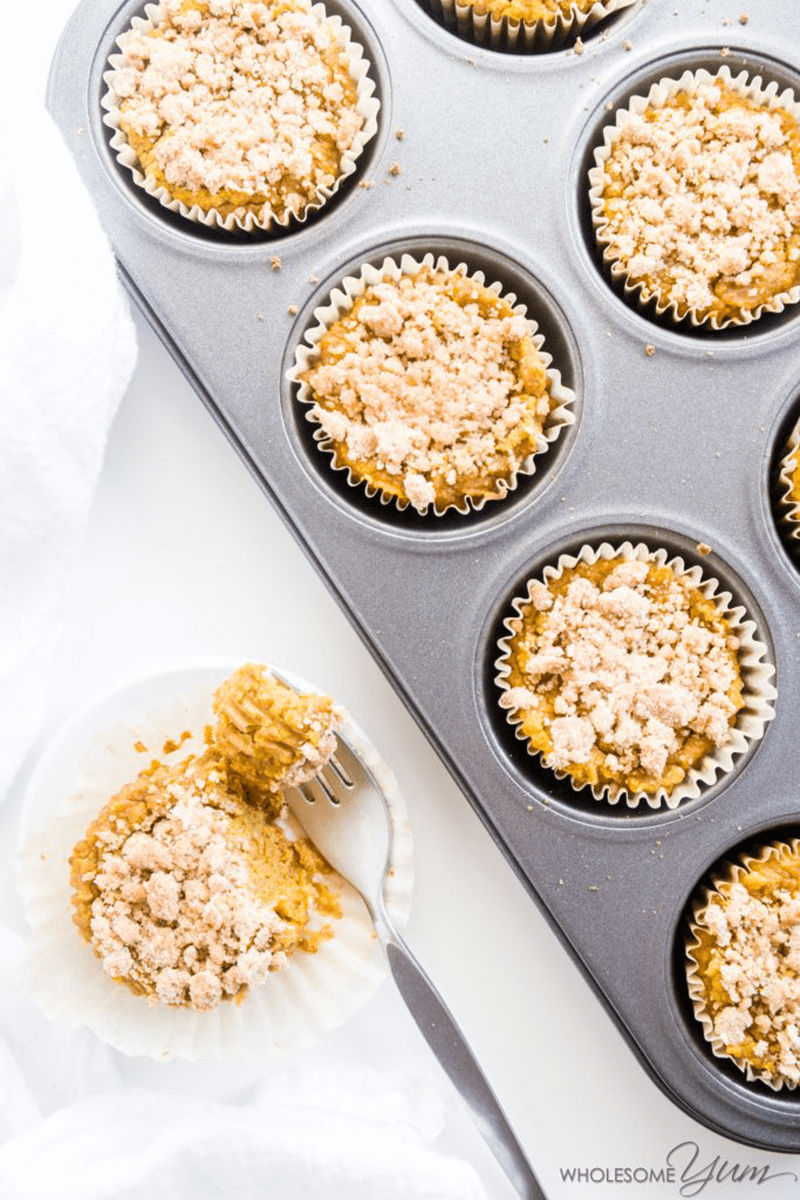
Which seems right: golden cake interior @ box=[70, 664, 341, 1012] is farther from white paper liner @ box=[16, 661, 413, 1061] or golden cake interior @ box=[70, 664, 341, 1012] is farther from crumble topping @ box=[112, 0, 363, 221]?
crumble topping @ box=[112, 0, 363, 221]

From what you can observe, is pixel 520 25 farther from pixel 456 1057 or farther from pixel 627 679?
pixel 456 1057

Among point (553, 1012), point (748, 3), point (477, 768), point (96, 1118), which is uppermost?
point (748, 3)

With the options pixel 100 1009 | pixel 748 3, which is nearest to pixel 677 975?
pixel 100 1009

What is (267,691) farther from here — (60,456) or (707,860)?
(707,860)

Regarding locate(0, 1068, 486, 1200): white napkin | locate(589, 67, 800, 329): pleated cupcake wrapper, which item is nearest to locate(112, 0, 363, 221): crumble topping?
locate(589, 67, 800, 329): pleated cupcake wrapper

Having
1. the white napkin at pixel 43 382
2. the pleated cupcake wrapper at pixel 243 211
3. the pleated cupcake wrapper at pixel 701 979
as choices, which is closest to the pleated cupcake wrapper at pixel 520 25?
the pleated cupcake wrapper at pixel 243 211

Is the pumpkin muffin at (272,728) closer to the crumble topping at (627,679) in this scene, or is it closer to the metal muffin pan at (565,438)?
the metal muffin pan at (565,438)
